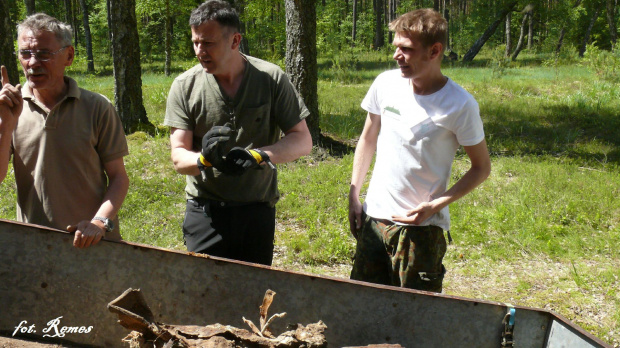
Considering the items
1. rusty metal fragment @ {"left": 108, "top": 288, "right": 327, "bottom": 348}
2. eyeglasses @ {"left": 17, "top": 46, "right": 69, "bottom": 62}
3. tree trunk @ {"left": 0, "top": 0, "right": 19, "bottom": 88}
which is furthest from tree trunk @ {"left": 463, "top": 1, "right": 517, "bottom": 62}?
rusty metal fragment @ {"left": 108, "top": 288, "right": 327, "bottom": 348}

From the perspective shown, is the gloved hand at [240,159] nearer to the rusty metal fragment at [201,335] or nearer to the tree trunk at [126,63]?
the rusty metal fragment at [201,335]

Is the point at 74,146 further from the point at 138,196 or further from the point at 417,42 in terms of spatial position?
the point at 138,196

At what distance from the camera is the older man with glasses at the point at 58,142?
2535 millimetres

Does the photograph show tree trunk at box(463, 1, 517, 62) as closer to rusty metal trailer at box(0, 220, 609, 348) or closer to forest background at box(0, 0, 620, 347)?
forest background at box(0, 0, 620, 347)

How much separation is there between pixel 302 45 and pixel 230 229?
16.5 feet

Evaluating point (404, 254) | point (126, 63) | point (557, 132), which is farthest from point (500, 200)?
point (126, 63)

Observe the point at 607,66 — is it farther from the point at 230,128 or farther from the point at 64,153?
the point at 64,153

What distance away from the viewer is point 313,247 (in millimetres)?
5344

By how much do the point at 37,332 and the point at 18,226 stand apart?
511mm

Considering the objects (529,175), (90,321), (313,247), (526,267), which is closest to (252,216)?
(90,321)

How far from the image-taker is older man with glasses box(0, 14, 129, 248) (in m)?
2.54

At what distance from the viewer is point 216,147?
2.50 m

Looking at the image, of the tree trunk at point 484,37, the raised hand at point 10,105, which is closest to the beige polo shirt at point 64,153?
the raised hand at point 10,105

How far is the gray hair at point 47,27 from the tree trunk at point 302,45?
512 centimetres
